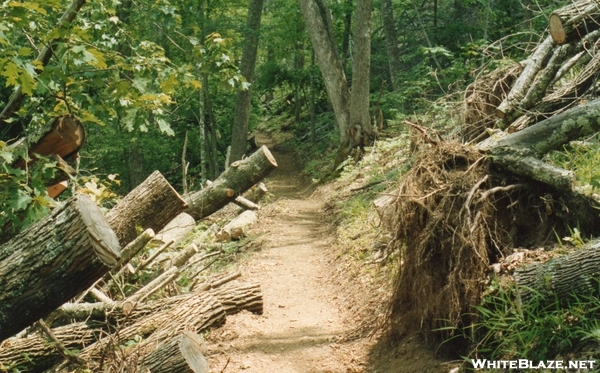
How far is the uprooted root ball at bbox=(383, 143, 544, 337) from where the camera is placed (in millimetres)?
5211

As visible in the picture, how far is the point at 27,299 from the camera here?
410cm

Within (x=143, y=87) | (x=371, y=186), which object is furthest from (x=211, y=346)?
(x=371, y=186)

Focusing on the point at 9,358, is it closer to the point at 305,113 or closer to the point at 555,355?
the point at 555,355

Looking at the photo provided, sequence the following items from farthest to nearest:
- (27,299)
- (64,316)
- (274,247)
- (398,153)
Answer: (398,153), (274,247), (64,316), (27,299)

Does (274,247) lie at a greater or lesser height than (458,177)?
lesser

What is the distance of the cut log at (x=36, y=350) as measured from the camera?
6.48 meters

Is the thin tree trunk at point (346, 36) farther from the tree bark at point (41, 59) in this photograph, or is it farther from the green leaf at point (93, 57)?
the green leaf at point (93, 57)

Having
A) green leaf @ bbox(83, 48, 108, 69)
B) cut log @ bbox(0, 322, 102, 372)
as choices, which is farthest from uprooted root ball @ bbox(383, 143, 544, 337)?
cut log @ bbox(0, 322, 102, 372)

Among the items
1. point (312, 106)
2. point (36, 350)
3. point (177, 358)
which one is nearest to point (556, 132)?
point (177, 358)

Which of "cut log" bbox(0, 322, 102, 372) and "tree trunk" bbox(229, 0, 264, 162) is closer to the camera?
"cut log" bbox(0, 322, 102, 372)

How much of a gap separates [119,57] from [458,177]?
12.7 feet

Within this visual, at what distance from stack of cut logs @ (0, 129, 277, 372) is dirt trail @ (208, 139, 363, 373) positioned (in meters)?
0.36

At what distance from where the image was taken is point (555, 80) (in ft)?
23.9

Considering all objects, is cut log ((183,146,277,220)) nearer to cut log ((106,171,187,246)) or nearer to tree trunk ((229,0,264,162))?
cut log ((106,171,187,246))
